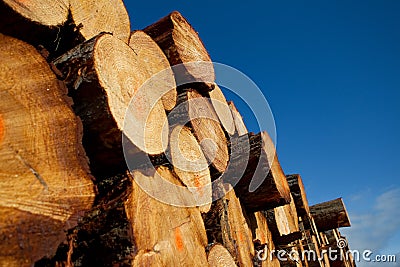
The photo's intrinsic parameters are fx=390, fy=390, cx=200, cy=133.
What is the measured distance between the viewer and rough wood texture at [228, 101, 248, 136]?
3021 millimetres

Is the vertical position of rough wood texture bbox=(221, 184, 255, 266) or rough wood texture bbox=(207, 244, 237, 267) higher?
rough wood texture bbox=(221, 184, 255, 266)

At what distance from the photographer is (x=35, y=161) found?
105cm

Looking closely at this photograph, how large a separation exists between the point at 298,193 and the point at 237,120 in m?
1.31

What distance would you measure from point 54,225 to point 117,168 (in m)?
0.34

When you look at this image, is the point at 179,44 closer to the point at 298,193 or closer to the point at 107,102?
the point at 107,102

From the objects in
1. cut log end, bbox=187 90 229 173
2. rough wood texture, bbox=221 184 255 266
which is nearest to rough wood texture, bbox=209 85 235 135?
cut log end, bbox=187 90 229 173

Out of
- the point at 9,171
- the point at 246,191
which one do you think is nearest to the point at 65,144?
the point at 9,171

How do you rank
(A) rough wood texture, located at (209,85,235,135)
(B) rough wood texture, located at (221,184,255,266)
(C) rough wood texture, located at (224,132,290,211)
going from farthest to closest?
1. (A) rough wood texture, located at (209,85,235,135)
2. (C) rough wood texture, located at (224,132,290,211)
3. (B) rough wood texture, located at (221,184,255,266)

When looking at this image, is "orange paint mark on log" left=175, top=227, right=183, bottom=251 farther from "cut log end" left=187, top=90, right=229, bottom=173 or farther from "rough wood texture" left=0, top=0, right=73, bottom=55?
"rough wood texture" left=0, top=0, right=73, bottom=55

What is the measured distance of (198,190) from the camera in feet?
5.88

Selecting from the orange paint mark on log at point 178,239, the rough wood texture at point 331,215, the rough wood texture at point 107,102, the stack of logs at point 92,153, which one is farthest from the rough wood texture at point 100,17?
the rough wood texture at point 331,215

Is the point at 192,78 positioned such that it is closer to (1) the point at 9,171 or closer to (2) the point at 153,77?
(2) the point at 153,77

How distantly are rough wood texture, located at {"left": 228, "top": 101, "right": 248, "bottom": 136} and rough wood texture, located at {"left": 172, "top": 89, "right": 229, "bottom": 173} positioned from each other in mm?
588

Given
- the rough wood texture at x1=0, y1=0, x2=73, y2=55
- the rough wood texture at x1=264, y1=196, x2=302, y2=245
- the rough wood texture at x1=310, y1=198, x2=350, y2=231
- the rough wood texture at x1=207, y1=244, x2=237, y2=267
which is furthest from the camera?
the rough wood texture at x1=310, y1=198, x2=350, y2=231
